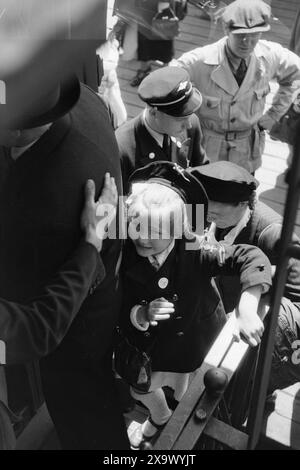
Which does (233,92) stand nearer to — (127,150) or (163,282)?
(127,150)

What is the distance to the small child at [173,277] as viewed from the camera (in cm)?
193

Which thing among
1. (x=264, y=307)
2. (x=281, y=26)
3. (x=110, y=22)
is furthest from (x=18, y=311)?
(x=281, y=26)

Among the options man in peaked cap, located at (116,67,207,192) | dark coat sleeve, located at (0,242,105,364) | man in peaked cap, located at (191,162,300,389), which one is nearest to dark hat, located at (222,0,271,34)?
man in peaked cap, located at (116,67,207,192)

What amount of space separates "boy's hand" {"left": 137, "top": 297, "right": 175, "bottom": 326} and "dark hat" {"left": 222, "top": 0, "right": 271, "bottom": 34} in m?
1.69

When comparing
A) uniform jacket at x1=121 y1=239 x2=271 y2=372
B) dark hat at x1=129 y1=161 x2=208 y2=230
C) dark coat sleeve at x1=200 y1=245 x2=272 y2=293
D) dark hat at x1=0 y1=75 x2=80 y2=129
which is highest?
dark hat at x1=0 y1=75 x2=80 y2=129

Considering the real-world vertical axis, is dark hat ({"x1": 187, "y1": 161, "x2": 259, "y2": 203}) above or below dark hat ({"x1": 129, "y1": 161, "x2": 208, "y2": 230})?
below

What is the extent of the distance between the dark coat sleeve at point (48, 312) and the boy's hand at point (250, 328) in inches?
19.5

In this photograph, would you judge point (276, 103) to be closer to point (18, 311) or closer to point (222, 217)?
point (222, 217)

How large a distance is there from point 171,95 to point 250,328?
1.16 metres

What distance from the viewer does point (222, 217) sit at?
2.33 m

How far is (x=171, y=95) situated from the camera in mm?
2545

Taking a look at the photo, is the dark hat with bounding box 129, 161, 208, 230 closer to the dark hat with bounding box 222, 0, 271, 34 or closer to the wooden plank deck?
the dark hat with bounding box 222, 0, 271, 34

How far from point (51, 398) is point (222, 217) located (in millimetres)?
934

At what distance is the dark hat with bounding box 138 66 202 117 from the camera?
2545mm
